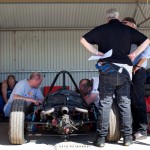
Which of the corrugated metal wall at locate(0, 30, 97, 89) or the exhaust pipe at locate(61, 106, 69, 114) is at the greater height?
the corrugated metal wall at locate(0, 30, 97, 89)

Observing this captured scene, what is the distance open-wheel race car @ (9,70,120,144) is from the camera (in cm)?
491

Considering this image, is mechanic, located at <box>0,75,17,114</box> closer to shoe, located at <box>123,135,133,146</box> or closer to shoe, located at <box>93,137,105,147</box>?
shoe, located at <box>93,137,105,147</box>

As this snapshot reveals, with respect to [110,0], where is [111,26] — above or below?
below

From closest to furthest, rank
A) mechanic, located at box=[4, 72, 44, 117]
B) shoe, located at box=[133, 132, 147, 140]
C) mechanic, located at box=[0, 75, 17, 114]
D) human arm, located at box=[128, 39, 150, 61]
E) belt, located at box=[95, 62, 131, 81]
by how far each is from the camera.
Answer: belt, located at box=[95, 62, 131, 81], human arm, located at box=[128, 39, 150, 61], shoe, located at box=[133, 132, 147, 140], mechanic, located at box=[4, 72, 44, 117], mechanic, located at box=[0, 75, 17, 114]

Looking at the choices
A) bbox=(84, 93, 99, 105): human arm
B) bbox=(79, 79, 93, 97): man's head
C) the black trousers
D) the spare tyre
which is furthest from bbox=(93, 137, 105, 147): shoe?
bbox=(79, 79, 93, 97): man's head

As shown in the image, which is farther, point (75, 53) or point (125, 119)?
point (75, 53)

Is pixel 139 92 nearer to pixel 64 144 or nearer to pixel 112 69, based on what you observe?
pixel 112 69

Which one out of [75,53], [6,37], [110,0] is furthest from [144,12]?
[6,37]

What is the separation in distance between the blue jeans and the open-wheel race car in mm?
142

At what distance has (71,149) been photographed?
4.70m

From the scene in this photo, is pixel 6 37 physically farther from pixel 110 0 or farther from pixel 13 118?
pixel 13 118

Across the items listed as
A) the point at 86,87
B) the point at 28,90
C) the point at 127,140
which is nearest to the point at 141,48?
the point at 127,140

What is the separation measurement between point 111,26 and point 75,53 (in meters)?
6.10

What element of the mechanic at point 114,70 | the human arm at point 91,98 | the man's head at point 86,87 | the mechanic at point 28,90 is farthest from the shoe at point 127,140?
the mechanic at point 28,90
